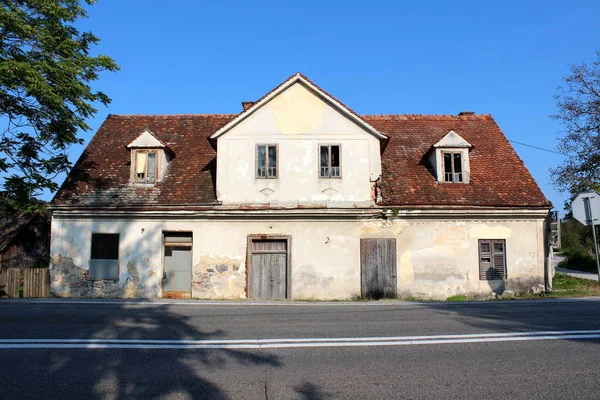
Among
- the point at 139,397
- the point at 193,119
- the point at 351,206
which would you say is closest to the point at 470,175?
the point at 351,206

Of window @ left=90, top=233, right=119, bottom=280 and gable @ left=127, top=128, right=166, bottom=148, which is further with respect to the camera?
gable @ left=127, top=128, right=166, bottom=148

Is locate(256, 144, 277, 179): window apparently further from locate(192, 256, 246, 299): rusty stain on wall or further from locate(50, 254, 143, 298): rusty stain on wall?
locate(50, 254, 143, 298): rusty stain on wall

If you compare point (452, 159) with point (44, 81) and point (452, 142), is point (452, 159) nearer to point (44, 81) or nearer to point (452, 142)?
point (452, 142)

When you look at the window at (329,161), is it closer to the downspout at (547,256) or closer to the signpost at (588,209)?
the signpost at (588,209)

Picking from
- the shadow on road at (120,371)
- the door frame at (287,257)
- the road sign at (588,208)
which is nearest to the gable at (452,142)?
the road sign at (588,208)

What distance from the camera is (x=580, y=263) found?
3706 cm

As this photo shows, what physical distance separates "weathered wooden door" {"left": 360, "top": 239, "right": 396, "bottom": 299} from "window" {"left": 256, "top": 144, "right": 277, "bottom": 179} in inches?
167

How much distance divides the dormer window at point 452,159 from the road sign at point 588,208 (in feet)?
15.8

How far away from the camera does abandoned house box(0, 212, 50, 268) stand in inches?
1123

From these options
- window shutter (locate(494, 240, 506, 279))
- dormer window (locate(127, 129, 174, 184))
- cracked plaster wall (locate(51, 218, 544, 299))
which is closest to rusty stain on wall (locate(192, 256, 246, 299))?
cracked plaster wall (locate(51, 218, 544, 299))

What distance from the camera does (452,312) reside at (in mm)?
11328

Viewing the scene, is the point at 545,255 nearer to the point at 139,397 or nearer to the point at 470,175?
the point at 470,175

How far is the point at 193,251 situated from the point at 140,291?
2444 millimetres

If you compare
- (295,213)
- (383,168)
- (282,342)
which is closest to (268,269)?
(295,213)
